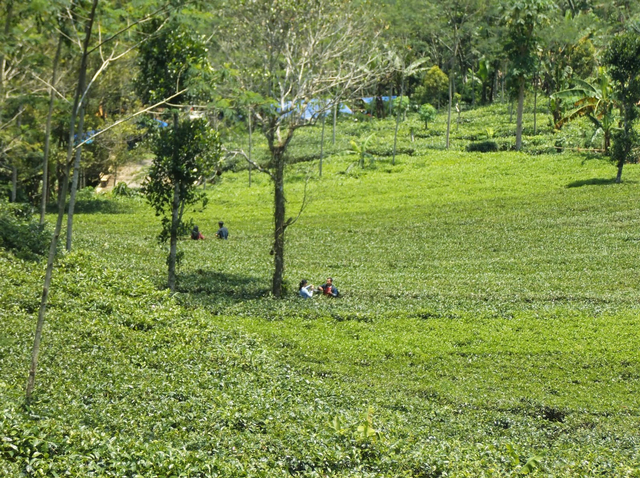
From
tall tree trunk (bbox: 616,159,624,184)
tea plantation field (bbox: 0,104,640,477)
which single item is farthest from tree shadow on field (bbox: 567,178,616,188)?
tea plantation field (bbox: 0,104,640,477)

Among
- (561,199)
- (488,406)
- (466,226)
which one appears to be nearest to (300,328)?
(488,406)

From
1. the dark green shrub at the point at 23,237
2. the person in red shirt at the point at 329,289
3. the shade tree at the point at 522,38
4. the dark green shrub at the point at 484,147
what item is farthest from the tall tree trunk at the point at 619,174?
the dark green shrub at the point at 23,237

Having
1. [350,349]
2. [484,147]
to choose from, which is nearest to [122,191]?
[484,147]

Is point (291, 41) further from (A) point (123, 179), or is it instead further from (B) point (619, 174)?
(A) point (123, 179)

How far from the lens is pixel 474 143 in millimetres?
68062

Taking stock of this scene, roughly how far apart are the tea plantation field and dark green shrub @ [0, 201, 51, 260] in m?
1.41

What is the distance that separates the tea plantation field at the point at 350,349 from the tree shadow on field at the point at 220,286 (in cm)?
13

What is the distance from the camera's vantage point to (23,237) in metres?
30.4

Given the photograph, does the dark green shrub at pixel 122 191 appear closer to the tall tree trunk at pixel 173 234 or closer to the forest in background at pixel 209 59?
the forest in background at pixel 209 59

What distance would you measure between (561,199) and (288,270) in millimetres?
20852

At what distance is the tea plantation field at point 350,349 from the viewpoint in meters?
14.3

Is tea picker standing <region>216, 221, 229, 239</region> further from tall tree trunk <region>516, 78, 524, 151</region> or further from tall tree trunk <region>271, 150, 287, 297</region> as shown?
tall tree trunk <region>516, 78, 524, 151</region>

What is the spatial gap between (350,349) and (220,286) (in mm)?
9726

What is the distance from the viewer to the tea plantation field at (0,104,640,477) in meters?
14.3
